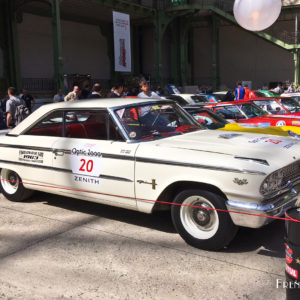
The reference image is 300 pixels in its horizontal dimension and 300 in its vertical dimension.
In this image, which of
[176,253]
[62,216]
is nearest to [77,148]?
[62,216]

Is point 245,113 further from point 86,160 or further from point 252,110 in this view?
point 86,160

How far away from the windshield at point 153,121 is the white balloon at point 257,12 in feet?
17.3

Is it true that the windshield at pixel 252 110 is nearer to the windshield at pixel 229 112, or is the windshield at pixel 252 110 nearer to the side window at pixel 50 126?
the windshield at pixel 229 112

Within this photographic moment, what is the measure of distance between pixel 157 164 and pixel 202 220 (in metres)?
0.74

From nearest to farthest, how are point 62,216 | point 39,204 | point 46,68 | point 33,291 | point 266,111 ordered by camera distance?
1. point 33,291
2. point 62,216
3. point 39,204
4. point 266,111
5. point 46,68

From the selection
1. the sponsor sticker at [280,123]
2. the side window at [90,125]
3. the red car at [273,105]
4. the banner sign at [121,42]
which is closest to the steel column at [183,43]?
the banner sign at [121,42]

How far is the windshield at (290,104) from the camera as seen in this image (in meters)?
10.4

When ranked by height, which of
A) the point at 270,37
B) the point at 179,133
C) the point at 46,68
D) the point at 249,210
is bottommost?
the point at 249,210

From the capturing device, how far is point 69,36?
2747cm

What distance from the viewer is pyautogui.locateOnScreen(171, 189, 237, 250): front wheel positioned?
3682 mm

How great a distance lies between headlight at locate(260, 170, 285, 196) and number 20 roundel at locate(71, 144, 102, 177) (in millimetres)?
1875

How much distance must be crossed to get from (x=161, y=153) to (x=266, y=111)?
5.96 m

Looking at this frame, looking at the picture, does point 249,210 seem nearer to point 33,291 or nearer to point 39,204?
→ point 33,291

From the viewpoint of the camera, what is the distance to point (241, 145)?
4.03m
